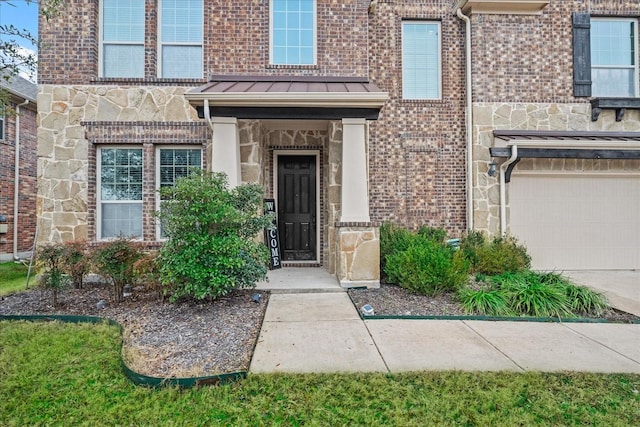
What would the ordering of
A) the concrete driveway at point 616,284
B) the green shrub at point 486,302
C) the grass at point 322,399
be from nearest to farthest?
the grass at point 322,399
the green shrub at point 486,302
the concrete driveway at point 616,284

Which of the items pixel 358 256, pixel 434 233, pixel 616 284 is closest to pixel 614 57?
pixel 616 284

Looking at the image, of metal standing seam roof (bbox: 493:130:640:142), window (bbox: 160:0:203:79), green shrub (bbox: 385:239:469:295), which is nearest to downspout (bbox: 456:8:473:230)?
metal standing seam roof (bbox: 493:130:640:142)

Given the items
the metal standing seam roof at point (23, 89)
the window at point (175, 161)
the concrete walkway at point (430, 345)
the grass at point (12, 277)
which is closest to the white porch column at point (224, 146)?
the window at point (175, 161)

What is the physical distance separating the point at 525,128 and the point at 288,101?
547 centimetres

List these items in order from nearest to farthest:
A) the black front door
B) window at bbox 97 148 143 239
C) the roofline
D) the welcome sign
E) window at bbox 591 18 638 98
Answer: the roofline, window at bbox 97 148 143 239, the welcome sign, the black front door, window at bbox 591 18 638 98

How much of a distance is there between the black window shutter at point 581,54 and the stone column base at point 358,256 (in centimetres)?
603

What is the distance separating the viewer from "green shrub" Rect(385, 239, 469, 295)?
17.2 feet

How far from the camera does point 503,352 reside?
3.48 m

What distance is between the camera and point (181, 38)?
6.92 m

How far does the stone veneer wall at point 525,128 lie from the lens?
7414mm

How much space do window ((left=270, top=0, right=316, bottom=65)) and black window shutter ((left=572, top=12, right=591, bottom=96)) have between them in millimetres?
5821

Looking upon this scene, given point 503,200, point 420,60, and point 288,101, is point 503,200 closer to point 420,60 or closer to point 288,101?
point 420,60

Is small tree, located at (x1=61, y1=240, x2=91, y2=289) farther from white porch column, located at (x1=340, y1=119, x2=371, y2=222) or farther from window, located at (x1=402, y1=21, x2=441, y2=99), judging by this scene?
window, located at (x1=402, y1=21, x2=441, y2=99)

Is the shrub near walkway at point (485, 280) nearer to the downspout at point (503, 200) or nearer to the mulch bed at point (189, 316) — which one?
the mulch bed at point (189, 316)
